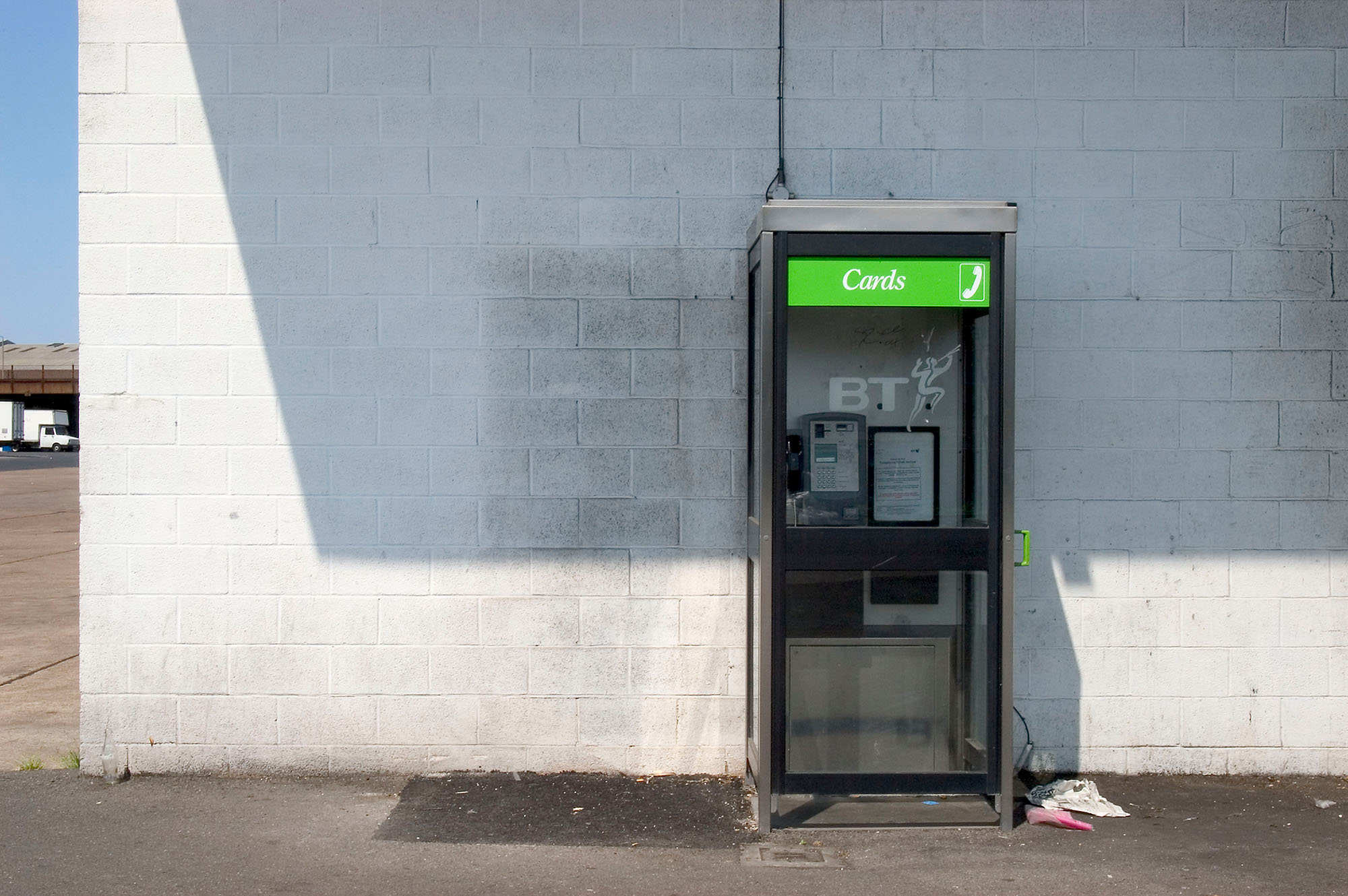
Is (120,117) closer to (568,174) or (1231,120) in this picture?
(568,174)

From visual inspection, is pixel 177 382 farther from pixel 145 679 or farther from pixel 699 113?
pixel 699 113

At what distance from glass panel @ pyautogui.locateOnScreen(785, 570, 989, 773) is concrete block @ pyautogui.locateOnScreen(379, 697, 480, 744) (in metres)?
1.51

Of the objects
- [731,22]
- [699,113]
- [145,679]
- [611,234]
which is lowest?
[145,679]

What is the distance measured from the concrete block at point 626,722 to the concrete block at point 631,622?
27 cm

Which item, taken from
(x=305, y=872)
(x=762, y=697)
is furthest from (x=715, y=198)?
(x=305, y=872)

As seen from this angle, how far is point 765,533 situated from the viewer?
452cm

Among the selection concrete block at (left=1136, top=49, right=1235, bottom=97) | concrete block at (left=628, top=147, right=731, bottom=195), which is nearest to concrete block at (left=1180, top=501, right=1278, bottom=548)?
concrete block at (left=1136, top=49, right=1235, bottom=97)

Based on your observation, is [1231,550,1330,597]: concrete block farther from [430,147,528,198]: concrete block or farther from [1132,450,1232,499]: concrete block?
[430,147,528,198]: concrete block

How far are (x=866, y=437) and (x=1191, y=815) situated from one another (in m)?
2.08

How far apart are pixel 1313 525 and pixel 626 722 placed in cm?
326

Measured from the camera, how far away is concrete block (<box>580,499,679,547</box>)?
5230 millimetres

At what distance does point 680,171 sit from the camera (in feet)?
17.1

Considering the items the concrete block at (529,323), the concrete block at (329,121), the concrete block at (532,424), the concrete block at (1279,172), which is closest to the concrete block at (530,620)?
the concrete block at (532,424)

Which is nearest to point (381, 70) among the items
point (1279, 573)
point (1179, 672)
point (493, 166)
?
point (493, 166)
